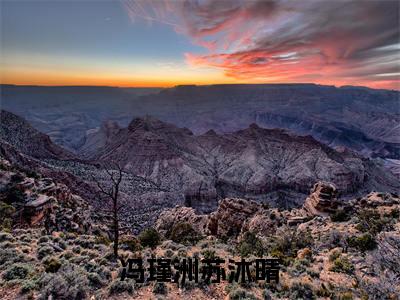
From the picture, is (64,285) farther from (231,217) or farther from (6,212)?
(231,217)

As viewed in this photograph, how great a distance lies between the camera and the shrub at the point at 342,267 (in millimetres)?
14373

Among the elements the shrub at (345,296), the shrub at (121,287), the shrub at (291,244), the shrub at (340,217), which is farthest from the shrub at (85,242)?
the shrub at (340,217)

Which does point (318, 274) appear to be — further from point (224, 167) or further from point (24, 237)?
point (224, 167)

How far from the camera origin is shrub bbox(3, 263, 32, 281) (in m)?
10.8

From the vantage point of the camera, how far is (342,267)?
14.6 metres

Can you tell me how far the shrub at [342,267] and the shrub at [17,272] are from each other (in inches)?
576

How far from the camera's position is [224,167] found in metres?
112

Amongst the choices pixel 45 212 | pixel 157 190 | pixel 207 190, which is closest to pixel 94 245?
pixel 45 212

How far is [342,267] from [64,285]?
44.3 feet

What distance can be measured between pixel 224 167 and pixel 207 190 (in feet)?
82.3

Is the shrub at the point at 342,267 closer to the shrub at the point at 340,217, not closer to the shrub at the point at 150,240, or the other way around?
the shrub at the point at 150,240

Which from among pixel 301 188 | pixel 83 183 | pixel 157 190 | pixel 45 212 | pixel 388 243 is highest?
pixel 388 243

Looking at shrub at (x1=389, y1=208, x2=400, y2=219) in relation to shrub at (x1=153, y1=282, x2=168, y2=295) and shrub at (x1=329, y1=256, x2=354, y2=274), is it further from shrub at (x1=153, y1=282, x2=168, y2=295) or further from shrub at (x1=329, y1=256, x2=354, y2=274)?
shrub at (x1=153, y1=282, x2=168, y2=295)

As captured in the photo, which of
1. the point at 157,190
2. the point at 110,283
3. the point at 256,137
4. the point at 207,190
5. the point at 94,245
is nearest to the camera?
the point at 110,283
